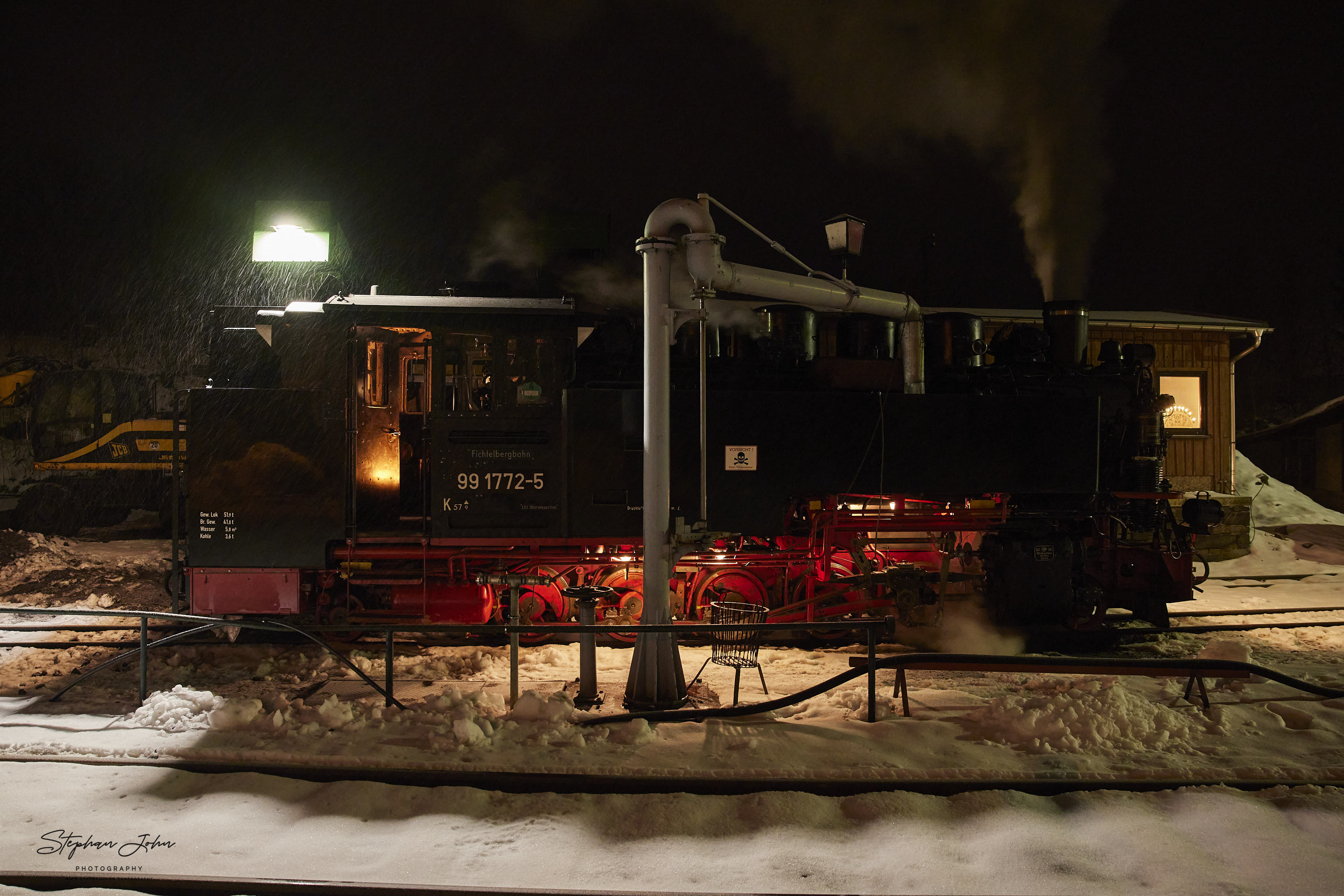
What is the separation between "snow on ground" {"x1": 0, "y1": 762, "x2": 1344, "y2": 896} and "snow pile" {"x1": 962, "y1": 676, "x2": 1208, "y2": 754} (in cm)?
51

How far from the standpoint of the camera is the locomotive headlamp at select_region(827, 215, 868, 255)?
20.0ft

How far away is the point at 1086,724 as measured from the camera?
4.54 meters

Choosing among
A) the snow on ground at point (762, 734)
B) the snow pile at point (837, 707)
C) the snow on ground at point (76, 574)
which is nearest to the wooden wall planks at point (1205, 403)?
the snow on ground at point (762, 734)

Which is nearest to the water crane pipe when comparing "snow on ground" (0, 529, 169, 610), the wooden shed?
"snow on ground" (0, 529, 169, 610)

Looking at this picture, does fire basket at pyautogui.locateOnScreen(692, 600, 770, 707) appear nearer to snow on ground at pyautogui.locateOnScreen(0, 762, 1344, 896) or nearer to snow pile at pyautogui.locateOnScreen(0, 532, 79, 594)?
snow on ground at pyautogui.locateOnScreen(0, 762, 1344, 896)

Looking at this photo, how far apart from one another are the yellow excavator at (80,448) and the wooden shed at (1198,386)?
14.3 metres

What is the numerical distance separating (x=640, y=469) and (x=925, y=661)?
2.80 metres

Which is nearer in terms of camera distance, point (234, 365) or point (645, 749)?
point (645, 749)

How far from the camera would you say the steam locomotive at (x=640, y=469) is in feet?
21.7

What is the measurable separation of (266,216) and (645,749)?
9635mm

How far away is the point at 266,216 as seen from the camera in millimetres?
10734

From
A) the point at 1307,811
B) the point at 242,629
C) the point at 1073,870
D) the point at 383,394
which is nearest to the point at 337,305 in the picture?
the point at 383,394

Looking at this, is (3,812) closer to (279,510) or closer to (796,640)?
(279,510)

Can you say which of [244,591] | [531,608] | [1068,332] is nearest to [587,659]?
[531,608]
